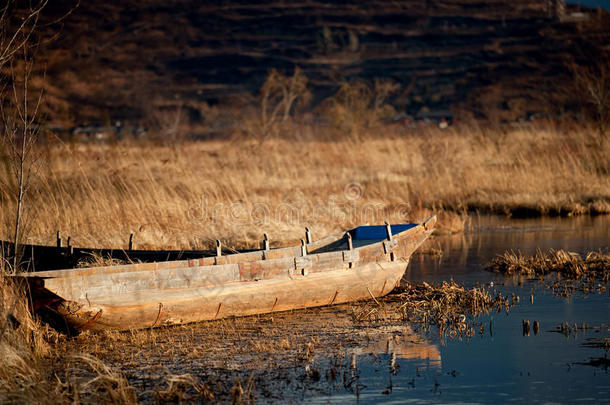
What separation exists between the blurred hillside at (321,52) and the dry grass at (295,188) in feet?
122

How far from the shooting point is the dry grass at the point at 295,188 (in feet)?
44.2

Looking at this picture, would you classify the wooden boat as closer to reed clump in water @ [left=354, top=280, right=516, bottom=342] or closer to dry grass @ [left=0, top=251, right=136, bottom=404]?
dry grass @ [left=0, top=251, right=136, bottom=404]

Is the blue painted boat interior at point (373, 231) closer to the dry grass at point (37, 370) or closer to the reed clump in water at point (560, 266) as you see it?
the reed clump in water at point (560, 266)

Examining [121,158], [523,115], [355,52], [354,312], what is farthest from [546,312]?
[355,52]

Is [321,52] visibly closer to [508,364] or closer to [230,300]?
[230,300]

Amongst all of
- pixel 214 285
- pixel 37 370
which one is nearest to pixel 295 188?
pixel 214 285

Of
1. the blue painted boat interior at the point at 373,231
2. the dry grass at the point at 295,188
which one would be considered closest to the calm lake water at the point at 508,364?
the blue painted boat interior at the point at 373,231

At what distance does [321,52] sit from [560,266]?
78764 millimetres

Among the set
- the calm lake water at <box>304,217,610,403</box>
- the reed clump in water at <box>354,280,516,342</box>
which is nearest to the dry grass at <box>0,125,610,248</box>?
the reed clump in water at <box>354,280,516,342</box>

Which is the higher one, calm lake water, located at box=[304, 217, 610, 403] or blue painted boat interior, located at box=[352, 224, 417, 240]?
blue painted boat interior, located at box=[352, 224, 417, 240]

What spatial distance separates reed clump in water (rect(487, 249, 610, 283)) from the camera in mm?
11039

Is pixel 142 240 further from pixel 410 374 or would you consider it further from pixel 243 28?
pixel 243 28

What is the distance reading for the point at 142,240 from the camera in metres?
12.9

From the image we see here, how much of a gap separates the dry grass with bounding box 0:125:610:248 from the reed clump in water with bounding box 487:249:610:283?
12.5 ft
